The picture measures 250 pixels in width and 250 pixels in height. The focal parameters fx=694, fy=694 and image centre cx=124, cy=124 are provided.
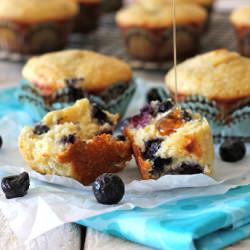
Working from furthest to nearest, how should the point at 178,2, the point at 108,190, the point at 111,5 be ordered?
the point at 111,5
the point at 178,2
the point at 108,190

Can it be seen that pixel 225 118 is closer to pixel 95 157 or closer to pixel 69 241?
→ pixel 95 157

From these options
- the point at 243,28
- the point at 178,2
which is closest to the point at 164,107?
the point at 243,28

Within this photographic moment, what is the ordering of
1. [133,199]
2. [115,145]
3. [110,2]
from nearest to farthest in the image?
[133,199], [115,145], [110,2]

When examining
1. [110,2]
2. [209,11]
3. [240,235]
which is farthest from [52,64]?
[110,2]

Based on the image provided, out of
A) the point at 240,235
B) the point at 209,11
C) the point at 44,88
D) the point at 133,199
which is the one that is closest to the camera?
the point at 240,235

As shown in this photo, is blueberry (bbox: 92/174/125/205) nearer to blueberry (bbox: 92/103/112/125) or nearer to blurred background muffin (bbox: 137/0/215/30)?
blueberry (bbox: 92/103/112/125)

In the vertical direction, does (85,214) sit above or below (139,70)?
above

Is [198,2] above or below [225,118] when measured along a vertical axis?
below

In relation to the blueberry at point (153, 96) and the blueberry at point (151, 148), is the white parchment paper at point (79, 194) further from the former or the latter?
the blueberry at point (153, 96)

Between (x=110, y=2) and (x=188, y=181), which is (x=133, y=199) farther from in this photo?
(x=110, y=2)
